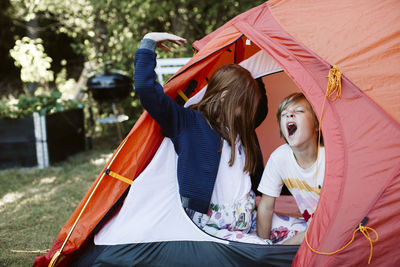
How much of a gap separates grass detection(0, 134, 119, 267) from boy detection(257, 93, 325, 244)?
1237 millimetres

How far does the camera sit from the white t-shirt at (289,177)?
180 centimetres

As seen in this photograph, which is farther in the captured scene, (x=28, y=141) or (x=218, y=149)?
(x=28, y=141)

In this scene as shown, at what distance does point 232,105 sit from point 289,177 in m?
0.43

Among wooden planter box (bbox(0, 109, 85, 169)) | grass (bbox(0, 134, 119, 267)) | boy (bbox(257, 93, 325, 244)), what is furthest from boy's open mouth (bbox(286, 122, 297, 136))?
wooden planter box (bbox(0, 109, 85, 169))

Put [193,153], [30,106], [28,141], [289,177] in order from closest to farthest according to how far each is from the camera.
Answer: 1. [193,153]
2. [289,177]
3. [28,141]
4. [30,106]

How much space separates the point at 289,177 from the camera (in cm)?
185

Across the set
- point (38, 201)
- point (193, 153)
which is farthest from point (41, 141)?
point (193, 153)

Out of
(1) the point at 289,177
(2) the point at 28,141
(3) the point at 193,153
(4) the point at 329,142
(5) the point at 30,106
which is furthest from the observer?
(5) the point at 30,106

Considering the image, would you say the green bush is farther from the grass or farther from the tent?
the tent

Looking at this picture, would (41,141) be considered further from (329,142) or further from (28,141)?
(329,142)

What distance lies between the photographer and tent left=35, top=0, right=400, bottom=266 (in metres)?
1.41

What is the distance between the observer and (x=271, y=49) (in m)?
1.74

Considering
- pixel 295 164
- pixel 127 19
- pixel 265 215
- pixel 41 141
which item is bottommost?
pixel 41 141

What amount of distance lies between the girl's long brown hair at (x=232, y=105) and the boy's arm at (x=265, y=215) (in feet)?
0.52
